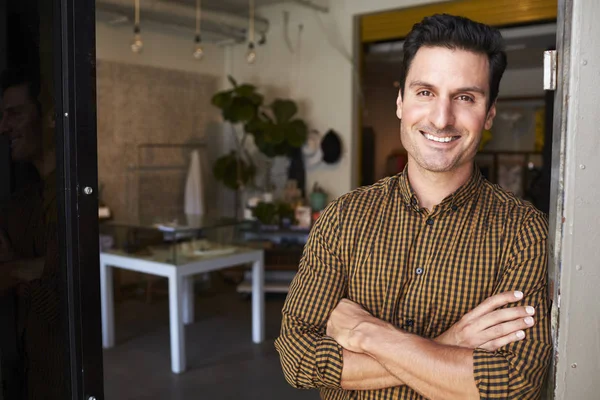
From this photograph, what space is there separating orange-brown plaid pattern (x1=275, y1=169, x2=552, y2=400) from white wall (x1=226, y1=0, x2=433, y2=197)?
16.3 feet

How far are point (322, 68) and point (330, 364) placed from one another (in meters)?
5.66

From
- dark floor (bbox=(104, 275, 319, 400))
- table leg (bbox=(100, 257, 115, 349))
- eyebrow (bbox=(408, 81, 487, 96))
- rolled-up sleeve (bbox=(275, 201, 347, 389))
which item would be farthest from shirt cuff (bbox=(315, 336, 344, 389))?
table leg (bbox=(100, 257, 115, 349))

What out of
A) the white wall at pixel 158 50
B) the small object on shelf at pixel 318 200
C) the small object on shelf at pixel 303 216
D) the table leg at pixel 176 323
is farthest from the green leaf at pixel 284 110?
the table leg at pixel 176 323

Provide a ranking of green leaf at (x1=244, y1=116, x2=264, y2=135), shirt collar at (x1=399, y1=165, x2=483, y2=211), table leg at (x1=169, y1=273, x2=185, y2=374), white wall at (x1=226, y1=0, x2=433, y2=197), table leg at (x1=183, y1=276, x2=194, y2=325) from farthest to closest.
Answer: green leaf at (x1=244, y1=116, x2=264, y2=135)
white wall at (x1=226, y1=0, x2=433, y2=197)
table leg at (x1=183, y1=276, x2=194, y2=325)
table leg at (x1=169, y1=273, x2=185, y2=374)
shirt collar at (x1=399, y1=165, x2=483, y2=211)

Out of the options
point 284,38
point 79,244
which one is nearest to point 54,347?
point 79,244

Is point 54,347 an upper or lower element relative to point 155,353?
upper

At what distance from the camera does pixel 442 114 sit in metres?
1.46

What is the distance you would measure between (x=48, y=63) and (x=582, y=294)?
135cm

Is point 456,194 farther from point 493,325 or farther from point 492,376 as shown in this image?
point 492,376

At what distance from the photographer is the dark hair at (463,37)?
148 centimetres

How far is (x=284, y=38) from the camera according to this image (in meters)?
7.18

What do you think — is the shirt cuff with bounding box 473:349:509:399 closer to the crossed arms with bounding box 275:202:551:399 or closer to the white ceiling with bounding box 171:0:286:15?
the crossed arms with bounding box 275:202:551:399

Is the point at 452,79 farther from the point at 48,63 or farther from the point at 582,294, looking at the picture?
the point at 48,63

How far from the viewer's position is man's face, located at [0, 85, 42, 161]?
1.47 m
